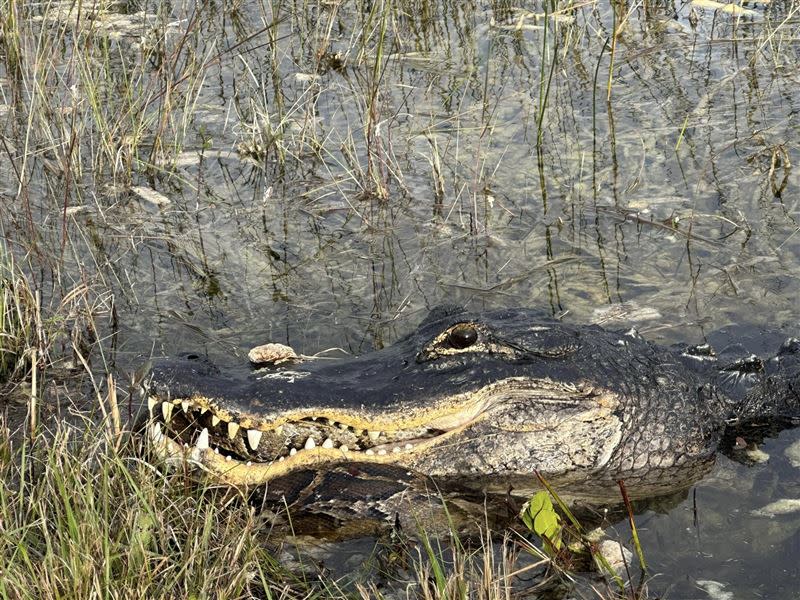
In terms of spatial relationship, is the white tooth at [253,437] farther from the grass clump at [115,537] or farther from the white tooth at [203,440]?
the grass clump at [115,537]

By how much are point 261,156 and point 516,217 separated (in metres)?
1.84

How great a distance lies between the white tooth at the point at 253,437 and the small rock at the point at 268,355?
14.1 inches

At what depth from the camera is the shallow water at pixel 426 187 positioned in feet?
19.0

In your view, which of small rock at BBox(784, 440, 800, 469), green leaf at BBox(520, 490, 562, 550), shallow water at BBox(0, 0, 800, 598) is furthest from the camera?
shallow water at BBox(0, 0, 800, 598)

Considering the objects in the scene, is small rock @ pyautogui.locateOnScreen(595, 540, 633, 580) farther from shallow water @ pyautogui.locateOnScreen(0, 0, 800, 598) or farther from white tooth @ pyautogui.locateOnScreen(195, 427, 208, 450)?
white tooth @ pyautogui.locateOnScreen(195, 427, 208, 450)

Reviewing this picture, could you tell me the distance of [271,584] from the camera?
364cm

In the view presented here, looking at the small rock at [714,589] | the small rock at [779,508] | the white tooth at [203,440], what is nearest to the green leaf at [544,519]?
the small rock at [714,589]

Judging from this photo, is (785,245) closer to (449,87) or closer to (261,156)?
(449,87)

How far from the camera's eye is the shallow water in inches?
228

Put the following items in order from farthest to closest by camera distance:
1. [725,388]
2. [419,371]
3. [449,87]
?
[449,87] < [725,388] < [419,371]

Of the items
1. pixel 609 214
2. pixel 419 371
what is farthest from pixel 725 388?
pixel 609 214

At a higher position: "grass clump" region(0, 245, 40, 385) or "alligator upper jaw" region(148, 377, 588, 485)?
"grass clump" region(0, 245, 40, 385)

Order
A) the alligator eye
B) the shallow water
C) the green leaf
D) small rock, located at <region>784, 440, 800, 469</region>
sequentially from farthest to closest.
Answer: the shallow water < small rock, located at <region>784, 440, 800, 469</region> < the alligator eye < the green leaf

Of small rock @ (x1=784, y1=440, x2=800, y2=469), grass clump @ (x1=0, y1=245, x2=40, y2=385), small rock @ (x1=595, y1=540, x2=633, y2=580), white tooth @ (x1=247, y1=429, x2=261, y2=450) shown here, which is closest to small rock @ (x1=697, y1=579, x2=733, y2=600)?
small rock @ (x1=595, y1=540, x2=633, y2=580)
